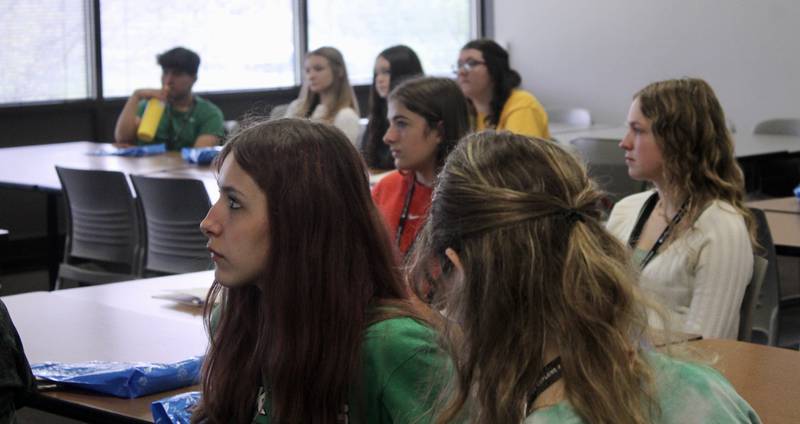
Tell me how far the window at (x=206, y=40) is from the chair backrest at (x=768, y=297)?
5098mm

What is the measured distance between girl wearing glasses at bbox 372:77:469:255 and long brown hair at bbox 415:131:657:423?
6.92ft

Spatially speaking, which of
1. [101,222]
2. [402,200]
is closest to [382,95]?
[101,222]

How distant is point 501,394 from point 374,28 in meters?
8.17

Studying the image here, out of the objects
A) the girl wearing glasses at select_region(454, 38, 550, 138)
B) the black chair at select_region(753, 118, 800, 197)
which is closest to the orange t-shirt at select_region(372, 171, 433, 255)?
the girl wearing glasses at select_region(454, 38, 550, 138)

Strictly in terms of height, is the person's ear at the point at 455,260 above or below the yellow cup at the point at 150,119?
above

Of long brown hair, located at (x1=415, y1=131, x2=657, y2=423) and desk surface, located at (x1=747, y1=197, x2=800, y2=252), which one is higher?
long brown hair, located at (x1=415, y1=131, x2=657, y2=423)

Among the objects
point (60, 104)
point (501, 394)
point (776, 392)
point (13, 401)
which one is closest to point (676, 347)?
point (501, 394)

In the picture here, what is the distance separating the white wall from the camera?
8680 mm

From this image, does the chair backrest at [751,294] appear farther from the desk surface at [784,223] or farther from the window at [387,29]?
the window at [387,29]

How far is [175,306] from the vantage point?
2787 mm

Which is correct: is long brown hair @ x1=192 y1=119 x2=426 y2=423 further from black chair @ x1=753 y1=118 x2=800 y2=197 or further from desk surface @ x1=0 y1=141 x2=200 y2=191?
black chair @ x1=753 y1=118 x2=800 y2=197

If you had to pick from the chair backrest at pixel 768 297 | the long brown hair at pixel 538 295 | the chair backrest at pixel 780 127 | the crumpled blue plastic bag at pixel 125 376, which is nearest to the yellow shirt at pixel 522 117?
the chair backrest at pixel 768 297

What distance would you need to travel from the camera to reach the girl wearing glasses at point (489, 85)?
5129mm

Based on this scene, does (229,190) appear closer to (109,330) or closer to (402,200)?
(109,330)
